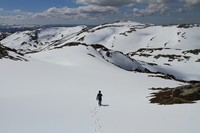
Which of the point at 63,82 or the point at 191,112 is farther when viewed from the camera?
the point at 63,82

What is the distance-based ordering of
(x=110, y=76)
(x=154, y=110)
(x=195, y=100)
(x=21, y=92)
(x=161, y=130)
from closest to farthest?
(x=161, y=130)
(x=154, y=110)
(x=195, y=100)
(x=21, y=92)
(x=110, y=76)

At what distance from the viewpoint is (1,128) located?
23.3 metres

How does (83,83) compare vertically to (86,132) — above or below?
below

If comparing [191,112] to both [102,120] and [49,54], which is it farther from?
[49,54]

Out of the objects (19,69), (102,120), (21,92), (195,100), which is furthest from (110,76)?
(102,120)

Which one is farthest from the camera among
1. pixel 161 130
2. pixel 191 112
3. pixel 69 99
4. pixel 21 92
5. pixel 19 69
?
pixel 19 69

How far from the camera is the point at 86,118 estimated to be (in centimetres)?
2753

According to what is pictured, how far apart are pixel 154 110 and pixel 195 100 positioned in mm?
5751

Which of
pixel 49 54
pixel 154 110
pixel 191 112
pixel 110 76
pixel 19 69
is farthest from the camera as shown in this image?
pixel 49 54

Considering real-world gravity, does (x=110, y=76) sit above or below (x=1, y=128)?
below

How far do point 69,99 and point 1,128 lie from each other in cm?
1415

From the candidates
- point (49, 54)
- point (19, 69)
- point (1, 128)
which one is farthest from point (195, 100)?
point (49, 54)

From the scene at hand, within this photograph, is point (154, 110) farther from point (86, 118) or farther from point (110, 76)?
point (110, 76)

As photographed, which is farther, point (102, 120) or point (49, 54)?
point (49, 54)
